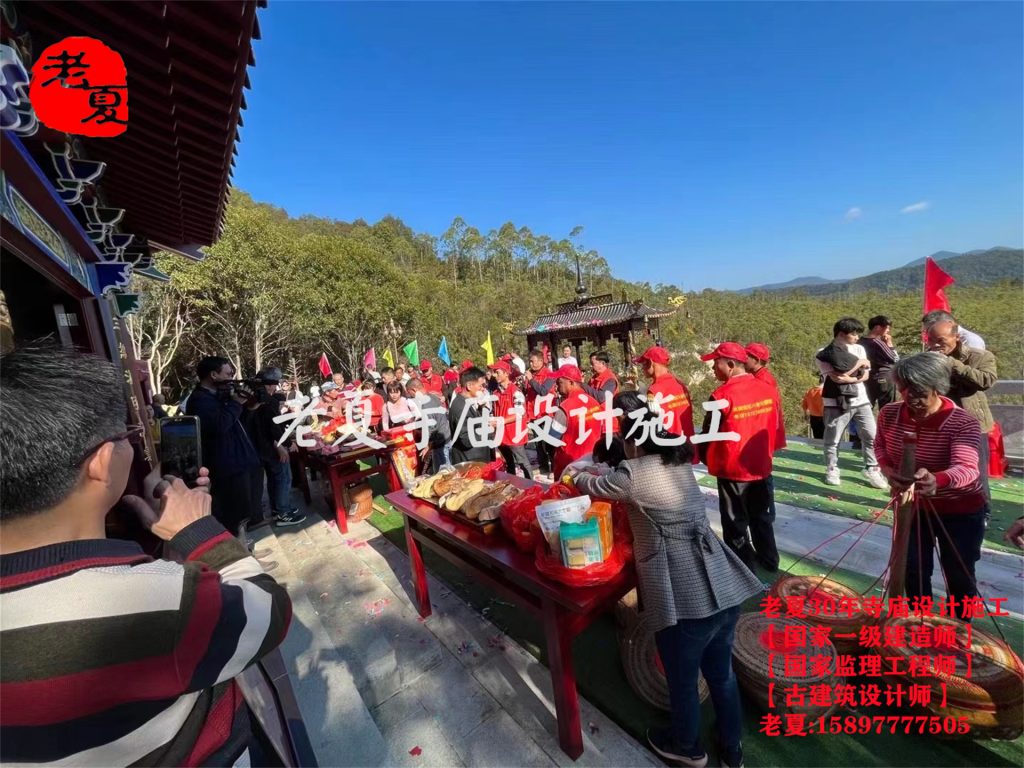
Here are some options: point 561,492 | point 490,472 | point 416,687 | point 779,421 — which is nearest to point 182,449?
point 561,492

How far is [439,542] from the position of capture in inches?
104

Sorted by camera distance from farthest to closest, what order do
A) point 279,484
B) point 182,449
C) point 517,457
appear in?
point 517,457 → point 279,484 → point 182,449

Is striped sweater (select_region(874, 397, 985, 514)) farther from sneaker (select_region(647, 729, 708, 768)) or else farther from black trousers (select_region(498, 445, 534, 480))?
black trousers (select_region(498, 445, 534, 480))

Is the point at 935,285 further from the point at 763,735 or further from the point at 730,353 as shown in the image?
the point at 763,735

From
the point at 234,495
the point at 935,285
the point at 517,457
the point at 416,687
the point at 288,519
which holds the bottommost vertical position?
the point at 416,687

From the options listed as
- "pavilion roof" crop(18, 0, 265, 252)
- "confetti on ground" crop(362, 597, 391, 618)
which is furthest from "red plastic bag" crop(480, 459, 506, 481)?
"pavilion roof" crop(18, 0, 265, 252)

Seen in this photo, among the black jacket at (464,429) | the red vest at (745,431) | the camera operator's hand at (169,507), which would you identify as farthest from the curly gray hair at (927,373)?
the black jacket at (464,429)

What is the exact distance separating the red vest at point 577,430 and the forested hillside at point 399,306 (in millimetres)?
12691

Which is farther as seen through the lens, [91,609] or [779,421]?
[779,421]

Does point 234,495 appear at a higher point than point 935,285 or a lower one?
lower

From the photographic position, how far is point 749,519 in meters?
3.16

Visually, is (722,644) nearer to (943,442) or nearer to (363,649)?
Result: (943,442)

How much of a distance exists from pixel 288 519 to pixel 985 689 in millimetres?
5491

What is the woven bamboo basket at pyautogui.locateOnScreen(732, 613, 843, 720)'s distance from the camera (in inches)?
73.0
